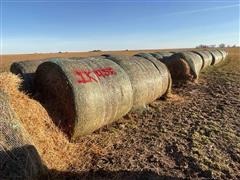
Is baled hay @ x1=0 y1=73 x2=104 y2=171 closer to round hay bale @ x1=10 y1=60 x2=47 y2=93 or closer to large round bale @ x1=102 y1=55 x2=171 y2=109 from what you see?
round hay bale @ x1=10 y1=60 x2=47 y2=93

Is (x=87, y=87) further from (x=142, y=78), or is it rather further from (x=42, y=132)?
(x=142, y=78)

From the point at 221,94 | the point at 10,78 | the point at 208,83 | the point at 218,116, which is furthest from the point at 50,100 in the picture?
the point at 208,83

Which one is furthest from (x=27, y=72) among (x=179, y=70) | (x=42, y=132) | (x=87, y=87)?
(x=179, y=70)

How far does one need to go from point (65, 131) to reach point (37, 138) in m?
0.77

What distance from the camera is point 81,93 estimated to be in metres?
5.77

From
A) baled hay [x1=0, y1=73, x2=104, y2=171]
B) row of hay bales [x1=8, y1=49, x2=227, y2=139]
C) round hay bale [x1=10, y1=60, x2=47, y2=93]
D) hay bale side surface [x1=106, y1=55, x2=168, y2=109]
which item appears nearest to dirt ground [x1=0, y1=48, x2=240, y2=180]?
baled hay [x1=0, y1=73, x2=104, y2=171]

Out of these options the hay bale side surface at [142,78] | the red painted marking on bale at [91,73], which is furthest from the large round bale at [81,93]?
the hay bale side surface at [142,78]

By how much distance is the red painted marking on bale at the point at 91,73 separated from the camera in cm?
604

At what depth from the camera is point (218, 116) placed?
8383 mm

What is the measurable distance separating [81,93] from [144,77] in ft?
9.58

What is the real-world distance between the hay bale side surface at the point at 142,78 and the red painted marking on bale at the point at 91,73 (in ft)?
2.98

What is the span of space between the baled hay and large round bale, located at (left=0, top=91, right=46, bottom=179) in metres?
0.29

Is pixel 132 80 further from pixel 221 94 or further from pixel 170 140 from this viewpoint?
pixel 221 94

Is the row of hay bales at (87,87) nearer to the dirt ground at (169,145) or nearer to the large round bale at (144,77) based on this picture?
the large round bale at (144,77)
